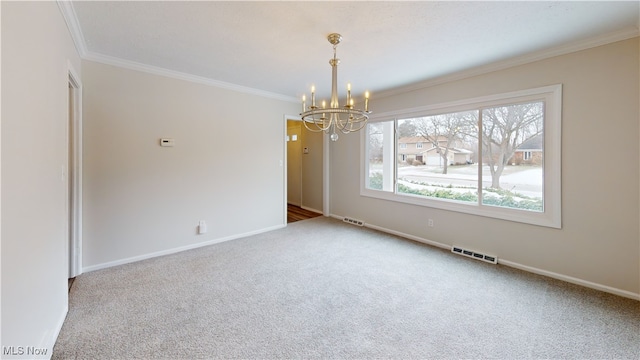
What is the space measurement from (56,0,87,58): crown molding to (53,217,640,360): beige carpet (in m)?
2.36

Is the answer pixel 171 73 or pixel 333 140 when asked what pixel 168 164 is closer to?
pixel 171 73

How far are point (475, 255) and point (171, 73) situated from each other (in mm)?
4551

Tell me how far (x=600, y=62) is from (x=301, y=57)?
290 centimetres

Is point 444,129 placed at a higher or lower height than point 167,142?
higher

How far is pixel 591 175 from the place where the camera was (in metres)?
2.60

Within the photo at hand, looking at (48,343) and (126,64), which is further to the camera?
(126,64)

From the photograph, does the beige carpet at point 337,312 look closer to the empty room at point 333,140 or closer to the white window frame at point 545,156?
the empty room at point 333,140

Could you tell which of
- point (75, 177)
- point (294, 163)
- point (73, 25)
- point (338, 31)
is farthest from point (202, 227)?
point (294, 163)

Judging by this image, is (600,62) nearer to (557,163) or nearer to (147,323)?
(557,163)

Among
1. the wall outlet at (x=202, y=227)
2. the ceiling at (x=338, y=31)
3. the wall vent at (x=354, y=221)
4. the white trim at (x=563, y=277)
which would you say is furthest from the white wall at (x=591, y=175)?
the wall outlet at (x=202, y=227)

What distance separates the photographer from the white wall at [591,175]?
2.41m

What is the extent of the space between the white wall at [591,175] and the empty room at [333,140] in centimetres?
1

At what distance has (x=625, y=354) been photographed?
5.84ft

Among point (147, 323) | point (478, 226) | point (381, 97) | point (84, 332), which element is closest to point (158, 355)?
point (147, 323)
